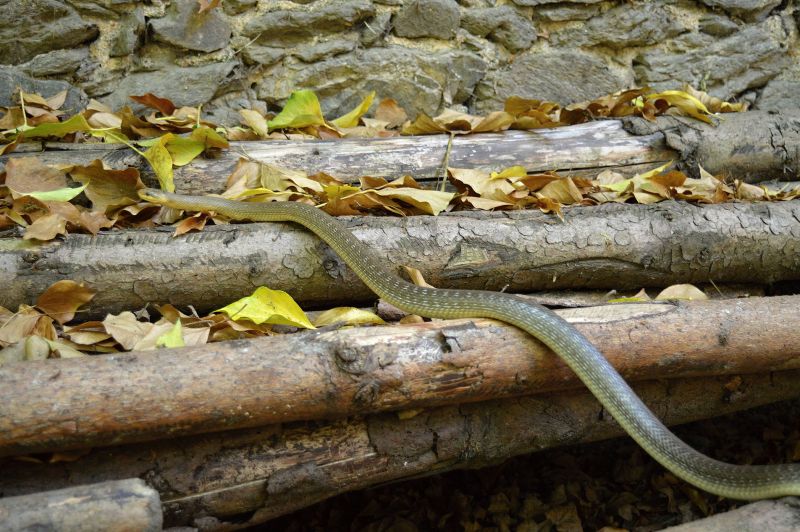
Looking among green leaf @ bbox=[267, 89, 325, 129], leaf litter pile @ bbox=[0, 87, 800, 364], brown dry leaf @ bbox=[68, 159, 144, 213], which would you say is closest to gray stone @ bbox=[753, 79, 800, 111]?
leaf litter pile @ bbox=[0, 87, 800, 364]

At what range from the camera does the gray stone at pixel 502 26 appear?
16.0 ft

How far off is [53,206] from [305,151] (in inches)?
51.2

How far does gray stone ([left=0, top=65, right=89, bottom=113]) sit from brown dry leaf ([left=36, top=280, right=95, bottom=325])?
1.86 meters

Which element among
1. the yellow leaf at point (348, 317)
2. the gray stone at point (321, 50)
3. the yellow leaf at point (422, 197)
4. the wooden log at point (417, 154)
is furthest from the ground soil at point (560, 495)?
the gray stone at point (321, 50)

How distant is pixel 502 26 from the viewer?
4938mm

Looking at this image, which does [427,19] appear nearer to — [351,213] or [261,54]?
[261,54]

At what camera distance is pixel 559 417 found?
2734 millimetres

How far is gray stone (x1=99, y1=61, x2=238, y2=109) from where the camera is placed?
441 cm

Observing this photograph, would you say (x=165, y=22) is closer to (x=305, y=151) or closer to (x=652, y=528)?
(x=305, y=151)

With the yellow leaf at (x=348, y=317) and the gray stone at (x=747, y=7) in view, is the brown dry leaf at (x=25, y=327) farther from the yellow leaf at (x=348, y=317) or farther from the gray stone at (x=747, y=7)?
the gray stone at (x=747, y=7)

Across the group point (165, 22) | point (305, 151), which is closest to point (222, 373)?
point (305, 151)

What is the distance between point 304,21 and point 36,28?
160 cm

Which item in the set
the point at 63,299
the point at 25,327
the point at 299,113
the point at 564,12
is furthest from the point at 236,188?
the point at 564,12

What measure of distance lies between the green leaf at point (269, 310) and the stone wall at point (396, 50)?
2218 millimetres
